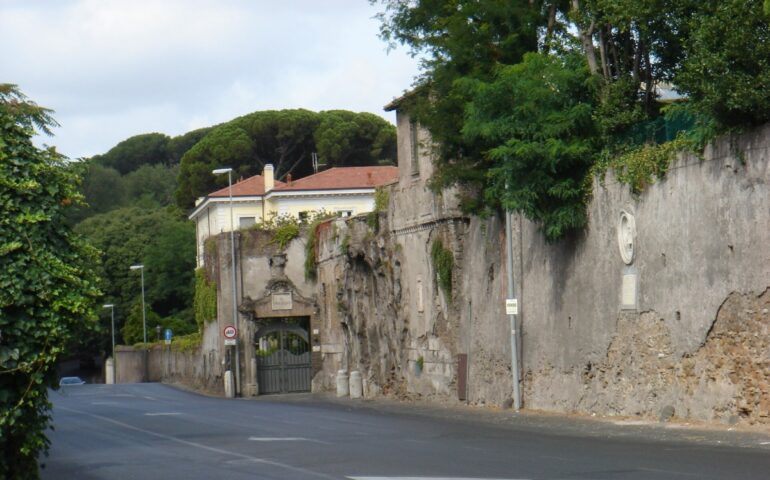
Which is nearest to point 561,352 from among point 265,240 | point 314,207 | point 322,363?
point 322,363

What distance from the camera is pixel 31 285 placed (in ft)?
41.0

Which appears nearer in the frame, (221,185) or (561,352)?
(561,352)

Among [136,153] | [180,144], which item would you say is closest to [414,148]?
[180,144]

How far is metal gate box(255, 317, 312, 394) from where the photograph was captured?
56.6 m

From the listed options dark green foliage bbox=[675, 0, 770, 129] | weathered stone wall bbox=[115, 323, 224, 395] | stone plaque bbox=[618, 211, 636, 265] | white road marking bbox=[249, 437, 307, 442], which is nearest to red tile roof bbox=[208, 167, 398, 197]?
weathered stone wall bbox=[115, 323, 224, 395]

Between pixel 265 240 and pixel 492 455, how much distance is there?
137 ft

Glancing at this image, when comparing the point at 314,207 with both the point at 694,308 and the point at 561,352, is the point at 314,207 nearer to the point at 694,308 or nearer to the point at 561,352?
the point at 561,352

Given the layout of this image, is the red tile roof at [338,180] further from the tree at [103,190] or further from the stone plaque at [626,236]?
the stone plaque at [626,236]

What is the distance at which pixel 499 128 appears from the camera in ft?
90.3

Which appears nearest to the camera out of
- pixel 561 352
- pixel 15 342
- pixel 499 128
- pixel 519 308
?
pixel 15 342

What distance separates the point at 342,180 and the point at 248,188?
7.36 meters

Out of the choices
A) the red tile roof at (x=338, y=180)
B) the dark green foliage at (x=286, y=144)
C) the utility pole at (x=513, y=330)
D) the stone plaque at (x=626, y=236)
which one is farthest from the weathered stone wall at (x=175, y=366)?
the stone plaque at (x=626, y=236)

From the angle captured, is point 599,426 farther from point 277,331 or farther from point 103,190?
point 103,190

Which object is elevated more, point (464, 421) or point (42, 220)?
point (42, 220)
